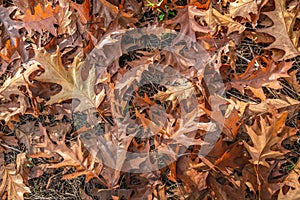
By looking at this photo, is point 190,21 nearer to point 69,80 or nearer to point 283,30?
point 283,30

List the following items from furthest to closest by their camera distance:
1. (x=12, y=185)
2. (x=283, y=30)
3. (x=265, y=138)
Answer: (x=12, y=185), (x=283, y=30), (x=265, y=138)

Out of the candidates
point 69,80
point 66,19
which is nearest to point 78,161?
point 69,80

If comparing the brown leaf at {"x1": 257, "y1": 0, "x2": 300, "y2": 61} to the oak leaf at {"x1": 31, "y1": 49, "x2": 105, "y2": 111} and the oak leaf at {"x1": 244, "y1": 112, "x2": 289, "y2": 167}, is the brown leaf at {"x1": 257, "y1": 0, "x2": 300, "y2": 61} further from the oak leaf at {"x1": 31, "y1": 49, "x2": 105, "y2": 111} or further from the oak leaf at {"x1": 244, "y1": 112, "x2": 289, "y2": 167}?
the oak leaf at {"x1": 31, "y1": 49, "x2": 105, "y2": 111}

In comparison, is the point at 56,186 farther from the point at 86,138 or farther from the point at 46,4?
the point at 46,4

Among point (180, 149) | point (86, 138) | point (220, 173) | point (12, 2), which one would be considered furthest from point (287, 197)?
point (12, 2)

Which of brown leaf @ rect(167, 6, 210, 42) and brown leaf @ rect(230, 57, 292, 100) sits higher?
brown leaf @ rect(167, 6, 210, 42)

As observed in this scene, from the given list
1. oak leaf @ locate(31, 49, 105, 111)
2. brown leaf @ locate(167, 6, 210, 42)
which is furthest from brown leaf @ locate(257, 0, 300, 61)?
oak leaf @ locate(31, 49, 105, 111)

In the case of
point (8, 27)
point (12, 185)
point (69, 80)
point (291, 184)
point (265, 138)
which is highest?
point (8, 27)
